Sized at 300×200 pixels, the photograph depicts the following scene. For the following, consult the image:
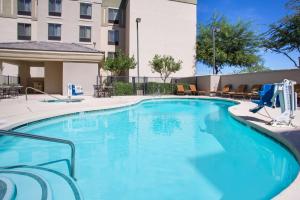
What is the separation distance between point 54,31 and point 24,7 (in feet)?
11.5

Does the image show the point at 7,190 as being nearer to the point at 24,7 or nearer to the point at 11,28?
the point at 11,28

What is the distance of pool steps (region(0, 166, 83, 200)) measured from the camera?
141 inches

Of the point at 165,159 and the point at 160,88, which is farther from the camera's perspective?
the point at 160,88

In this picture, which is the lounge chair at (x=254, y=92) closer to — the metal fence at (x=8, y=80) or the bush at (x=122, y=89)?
the bush at (x=122, y=89)

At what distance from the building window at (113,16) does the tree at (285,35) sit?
1568 centimetres

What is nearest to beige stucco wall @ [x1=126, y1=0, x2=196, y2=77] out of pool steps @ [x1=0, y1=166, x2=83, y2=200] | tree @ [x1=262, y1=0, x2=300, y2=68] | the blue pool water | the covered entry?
the covered entry

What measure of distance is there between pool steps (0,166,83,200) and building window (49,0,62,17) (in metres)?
25.4

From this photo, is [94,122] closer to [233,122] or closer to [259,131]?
[233,122]

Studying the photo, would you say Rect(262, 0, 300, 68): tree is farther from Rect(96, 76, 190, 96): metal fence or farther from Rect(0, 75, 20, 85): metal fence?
Rect(0, 75, 20, 85): metal fence

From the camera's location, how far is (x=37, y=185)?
3979mm

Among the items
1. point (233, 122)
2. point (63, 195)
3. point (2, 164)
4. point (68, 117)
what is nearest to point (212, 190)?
point (63, 195)

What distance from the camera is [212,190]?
4359 mm

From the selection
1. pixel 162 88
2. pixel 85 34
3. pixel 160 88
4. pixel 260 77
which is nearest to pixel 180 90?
pixel 162 88

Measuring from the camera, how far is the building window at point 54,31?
27.1m
